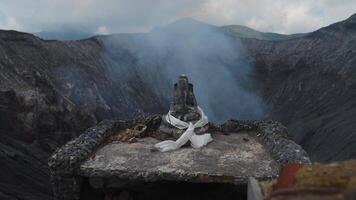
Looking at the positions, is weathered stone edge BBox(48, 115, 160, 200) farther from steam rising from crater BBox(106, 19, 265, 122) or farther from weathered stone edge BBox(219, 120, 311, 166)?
steam rising from crater BBox(106, 19, 265, 122)

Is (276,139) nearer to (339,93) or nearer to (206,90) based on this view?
(339,93)

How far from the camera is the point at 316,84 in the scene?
33906 mm

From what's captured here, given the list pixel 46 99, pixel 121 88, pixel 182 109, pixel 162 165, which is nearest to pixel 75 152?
pixel 162 165

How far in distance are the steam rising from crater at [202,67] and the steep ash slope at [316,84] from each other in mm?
1618

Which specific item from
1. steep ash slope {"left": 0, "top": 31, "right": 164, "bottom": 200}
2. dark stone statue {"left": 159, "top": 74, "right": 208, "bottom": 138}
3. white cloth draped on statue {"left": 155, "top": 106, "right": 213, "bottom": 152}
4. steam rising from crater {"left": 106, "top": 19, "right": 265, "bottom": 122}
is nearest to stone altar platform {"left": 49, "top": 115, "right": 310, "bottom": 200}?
white cloth draped on statue {"left": 155, "top": 106, "right": 213, "bottom": 152}

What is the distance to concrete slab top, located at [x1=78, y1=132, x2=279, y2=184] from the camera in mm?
8008

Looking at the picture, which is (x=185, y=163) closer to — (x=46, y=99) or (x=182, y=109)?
(x=182, y=109)

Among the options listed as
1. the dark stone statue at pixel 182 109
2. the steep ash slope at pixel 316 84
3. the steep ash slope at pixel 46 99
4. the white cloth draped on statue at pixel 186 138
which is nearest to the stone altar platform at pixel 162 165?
the white cloth draped on statue at pixel 186 138

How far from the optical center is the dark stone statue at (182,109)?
10625 millimetres

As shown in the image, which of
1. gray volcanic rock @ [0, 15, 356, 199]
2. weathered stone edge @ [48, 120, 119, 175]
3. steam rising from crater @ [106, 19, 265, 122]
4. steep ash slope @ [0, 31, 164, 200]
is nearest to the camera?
weathered stone edge @ [48, 120, 119, 175]

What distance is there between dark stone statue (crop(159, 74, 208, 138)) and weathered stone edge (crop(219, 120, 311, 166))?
35.9 inches

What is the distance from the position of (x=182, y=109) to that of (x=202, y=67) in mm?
29195

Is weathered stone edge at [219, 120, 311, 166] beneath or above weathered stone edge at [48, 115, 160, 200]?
above

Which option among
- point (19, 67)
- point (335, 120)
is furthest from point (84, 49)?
point (335, 120)
